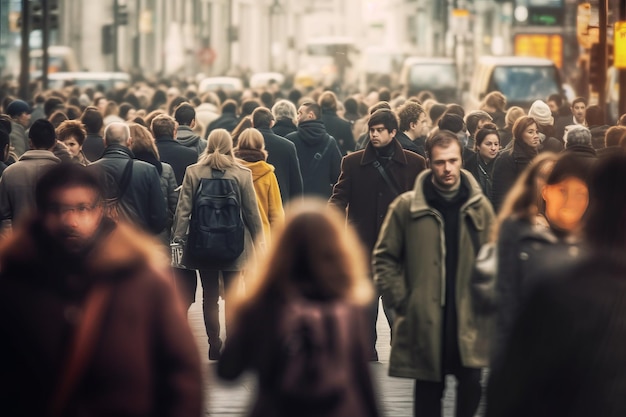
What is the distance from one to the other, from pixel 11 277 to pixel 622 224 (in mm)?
1713

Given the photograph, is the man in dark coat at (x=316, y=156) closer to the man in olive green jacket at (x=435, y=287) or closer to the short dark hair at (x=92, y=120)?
the short dark hair at (x=92, y=120)

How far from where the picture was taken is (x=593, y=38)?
2617 cm

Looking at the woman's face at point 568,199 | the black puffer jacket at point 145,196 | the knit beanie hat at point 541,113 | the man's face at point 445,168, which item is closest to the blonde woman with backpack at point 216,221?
the black puffer jacket at point 145,196

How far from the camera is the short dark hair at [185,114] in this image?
1606 centimetres

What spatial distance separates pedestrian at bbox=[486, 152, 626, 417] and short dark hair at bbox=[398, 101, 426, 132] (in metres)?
10.4

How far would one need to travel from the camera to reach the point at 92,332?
5.00 meters

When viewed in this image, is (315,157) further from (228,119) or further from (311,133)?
(228,119)

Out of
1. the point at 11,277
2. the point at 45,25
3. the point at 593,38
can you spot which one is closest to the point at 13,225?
the point at 11,277

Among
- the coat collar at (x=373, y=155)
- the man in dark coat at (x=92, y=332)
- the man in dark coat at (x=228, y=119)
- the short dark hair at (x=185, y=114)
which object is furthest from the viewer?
the man in dark coat at (x=228, y=119)

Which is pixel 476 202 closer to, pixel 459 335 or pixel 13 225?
pixel 459 335

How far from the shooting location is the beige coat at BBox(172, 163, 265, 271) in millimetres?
11781

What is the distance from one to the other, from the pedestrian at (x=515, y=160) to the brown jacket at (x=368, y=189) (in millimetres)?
1654

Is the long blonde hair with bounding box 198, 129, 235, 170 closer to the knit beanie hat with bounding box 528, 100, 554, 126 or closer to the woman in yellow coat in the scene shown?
the woman in yellow coat

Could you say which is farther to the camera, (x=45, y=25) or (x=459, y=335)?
(x=45, y=25)
